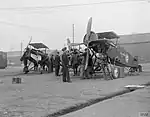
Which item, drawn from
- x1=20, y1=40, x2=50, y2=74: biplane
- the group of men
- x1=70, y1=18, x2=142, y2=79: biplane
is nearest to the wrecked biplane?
A: x1=70, y1=18, x2=142, y2=79: biplane

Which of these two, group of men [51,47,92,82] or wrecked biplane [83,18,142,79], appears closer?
group of men [51,47,92,82]

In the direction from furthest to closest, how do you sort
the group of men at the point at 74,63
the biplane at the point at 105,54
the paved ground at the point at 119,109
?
the biplane at the point at 105,54 < the group of men at the point at 74,63 < the paved ground at the point at 119,109

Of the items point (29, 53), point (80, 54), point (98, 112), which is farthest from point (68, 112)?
point (29, 53)

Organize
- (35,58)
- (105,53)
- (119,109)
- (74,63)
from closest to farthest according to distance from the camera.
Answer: (119,109)
(105,53)
(74,63)
(35,58)

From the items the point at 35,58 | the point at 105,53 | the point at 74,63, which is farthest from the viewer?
the point at 35,58

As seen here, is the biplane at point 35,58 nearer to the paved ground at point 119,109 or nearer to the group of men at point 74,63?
the group of men at point 74,63

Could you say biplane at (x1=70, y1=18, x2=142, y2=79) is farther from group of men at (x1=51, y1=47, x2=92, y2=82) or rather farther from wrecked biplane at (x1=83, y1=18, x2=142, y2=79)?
group of men at (x1=51, y1=47, x2=92, y2=82)

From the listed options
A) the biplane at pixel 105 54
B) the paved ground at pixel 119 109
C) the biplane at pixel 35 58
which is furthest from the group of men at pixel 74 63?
the paved ground at pixel 119 109

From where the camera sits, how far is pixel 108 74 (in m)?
17.9

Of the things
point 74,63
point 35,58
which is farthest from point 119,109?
point 35,58

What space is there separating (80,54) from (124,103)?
11841 millimetres

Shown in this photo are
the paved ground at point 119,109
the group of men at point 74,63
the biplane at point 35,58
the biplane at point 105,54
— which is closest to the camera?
the paved ground at point 119,109

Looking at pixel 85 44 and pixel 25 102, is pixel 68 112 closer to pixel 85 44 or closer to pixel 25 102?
pixel 25 102

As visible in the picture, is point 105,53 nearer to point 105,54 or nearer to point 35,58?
point 105,54
